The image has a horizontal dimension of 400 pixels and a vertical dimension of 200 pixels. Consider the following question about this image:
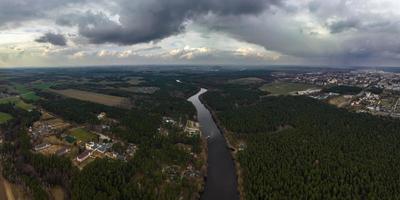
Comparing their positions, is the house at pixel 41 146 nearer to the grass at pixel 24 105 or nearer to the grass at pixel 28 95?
the grass at pixel 24 105

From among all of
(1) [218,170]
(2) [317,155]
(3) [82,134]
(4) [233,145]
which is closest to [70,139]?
(3) [82,134]

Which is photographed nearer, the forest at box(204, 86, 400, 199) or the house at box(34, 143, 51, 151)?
the forest at box(204, 86, 400, 199)

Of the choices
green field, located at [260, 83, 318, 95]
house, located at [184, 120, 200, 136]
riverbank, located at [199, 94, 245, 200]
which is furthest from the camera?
green field, located at [260, 83, 318, 95]

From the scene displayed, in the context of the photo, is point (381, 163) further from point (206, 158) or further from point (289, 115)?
point (289, 115)

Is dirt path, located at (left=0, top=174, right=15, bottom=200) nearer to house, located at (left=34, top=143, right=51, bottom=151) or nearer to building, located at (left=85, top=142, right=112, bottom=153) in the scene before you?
house, located at (left=34, top=143, right=51, bottom=151)

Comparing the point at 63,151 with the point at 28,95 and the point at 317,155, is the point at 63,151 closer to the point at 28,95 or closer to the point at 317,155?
the point at 317,155

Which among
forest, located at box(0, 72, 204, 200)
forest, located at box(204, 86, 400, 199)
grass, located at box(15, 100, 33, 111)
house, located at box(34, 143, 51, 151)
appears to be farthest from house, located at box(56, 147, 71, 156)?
grass, located at box(15, 100, 33, 111)

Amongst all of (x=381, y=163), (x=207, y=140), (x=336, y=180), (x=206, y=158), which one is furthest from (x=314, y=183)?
(x=207, y=140)
